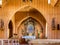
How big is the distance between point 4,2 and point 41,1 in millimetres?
3153

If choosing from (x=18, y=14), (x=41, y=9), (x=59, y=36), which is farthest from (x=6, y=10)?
(x=18, y=14)

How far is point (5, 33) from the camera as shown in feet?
48.0

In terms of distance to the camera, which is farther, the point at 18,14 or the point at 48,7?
the point at 18,14

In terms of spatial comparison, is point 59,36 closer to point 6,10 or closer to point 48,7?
point 48,7

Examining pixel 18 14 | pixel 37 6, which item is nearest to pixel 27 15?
pixel 18 14

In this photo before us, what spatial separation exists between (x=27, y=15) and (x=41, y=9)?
23.9 ft

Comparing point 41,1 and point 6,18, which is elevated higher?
point 41,1

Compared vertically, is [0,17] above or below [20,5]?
below

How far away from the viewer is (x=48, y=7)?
583 inches

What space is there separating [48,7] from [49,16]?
78 centimetres

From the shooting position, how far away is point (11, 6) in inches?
587

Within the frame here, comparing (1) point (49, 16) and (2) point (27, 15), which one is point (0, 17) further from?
(2) point (27, 15)

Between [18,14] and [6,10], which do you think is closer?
[6,10]

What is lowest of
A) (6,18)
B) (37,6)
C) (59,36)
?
(59,36)
